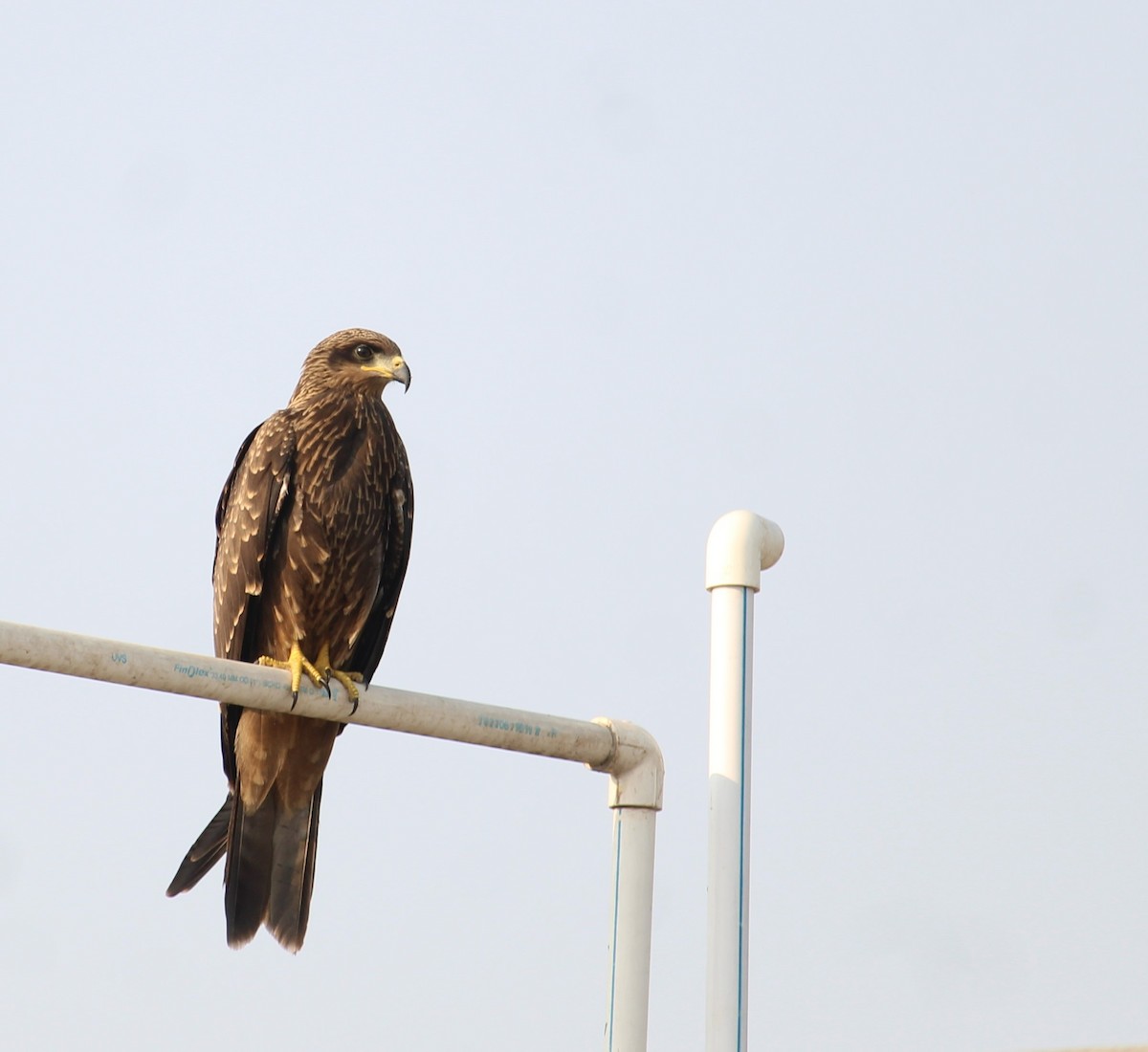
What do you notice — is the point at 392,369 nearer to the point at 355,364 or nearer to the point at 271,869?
the point at 355,364

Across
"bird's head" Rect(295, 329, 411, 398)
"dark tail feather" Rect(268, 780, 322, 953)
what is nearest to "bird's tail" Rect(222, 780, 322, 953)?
"dark tail feather" Rect(268, 780, 322, 953)

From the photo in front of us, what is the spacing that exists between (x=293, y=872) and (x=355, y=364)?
5.37ft

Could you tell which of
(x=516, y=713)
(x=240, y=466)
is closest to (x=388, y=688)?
(x=516, y=713)

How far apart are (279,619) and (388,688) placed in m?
1.75

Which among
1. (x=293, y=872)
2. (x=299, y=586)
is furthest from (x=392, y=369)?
(x=293, y=872)

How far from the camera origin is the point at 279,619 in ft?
14.5

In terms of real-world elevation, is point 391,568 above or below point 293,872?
above

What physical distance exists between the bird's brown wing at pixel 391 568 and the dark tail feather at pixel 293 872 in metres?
0.42

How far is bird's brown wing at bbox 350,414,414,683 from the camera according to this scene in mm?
4578

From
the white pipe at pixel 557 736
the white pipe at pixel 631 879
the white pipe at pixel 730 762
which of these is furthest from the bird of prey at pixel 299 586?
the white pipe at pixel 730 762

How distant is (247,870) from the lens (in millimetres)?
4195

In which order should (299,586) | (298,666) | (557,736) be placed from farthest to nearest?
1. (299,586)
2. (298,666)
3. (557,736)

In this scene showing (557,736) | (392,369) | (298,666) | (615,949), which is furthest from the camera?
(392,369)

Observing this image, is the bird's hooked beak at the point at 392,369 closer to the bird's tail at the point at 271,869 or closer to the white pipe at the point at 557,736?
the bird's tail at the point at 271,869
